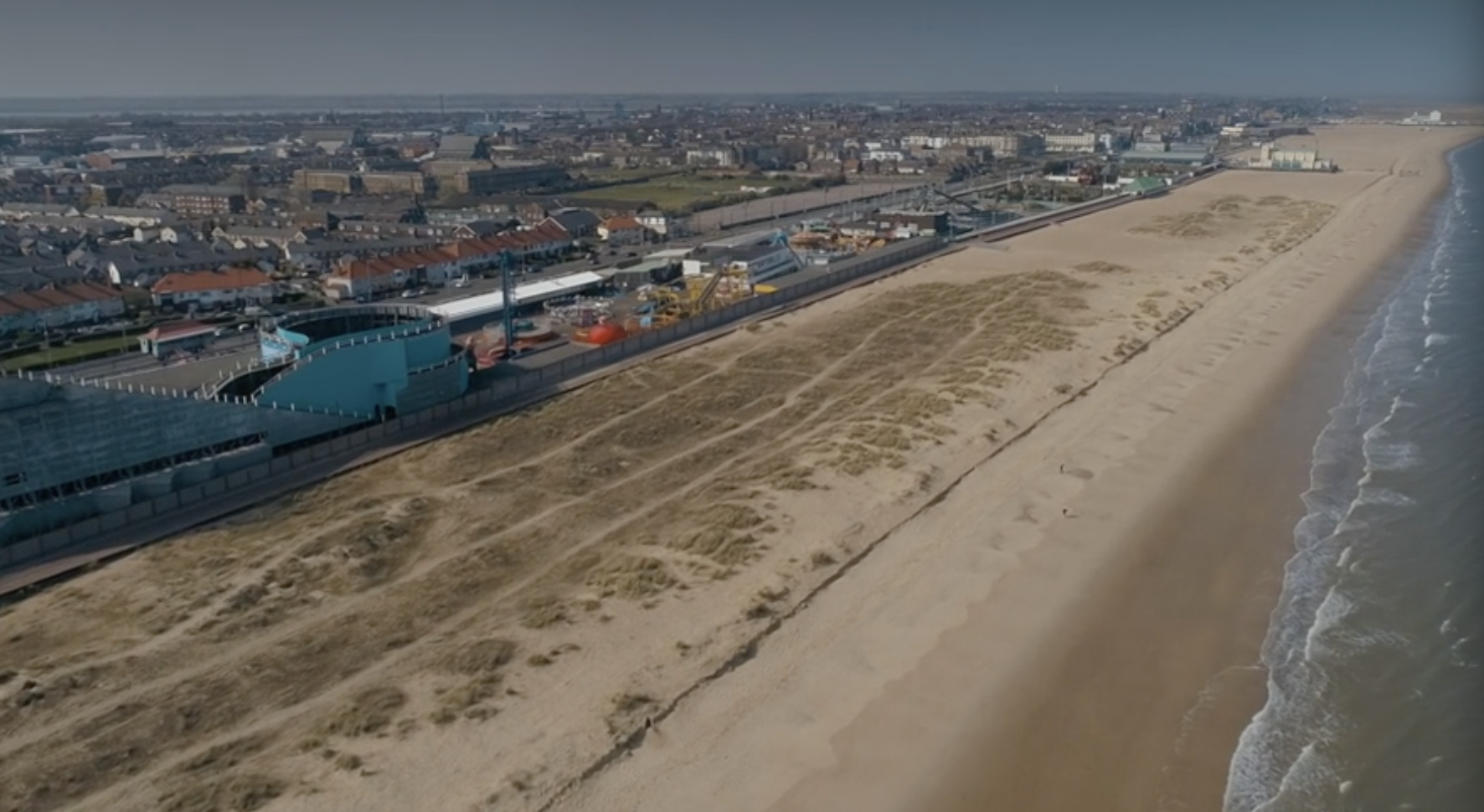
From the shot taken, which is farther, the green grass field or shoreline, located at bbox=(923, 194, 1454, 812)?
the green grass field

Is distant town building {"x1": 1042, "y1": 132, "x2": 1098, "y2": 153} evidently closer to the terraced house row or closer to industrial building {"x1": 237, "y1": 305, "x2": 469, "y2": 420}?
the terraced house row

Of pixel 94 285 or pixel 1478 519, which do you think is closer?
pixel 1478 519

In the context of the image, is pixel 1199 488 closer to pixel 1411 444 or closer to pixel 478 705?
pixel 1411 444

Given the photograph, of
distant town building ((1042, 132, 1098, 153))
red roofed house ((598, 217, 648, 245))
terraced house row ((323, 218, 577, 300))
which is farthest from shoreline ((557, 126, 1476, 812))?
distant town building ((1042, 132, 1098, 153))

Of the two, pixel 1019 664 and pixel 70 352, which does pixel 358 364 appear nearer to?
pixel 70 352

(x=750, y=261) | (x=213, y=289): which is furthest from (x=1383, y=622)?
(x=213, y=289)

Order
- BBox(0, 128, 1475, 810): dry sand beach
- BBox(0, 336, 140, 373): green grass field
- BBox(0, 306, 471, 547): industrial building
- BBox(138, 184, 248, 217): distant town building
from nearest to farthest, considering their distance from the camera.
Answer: BBox(0, 128, 1475, 810): dry sand beach < BBox(0, 306, 471, 547): industrial building < BBox(0, 336, 140, 373): green grass field < BBox(138, 184, 248, 217): distant town building

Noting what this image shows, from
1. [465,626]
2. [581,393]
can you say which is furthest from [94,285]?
[465,626]
